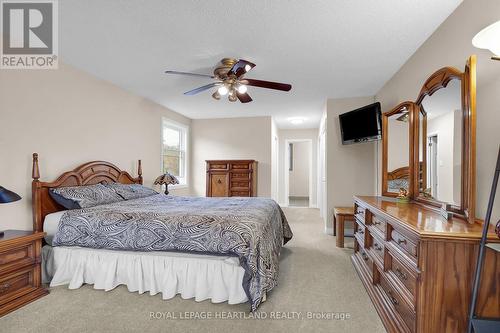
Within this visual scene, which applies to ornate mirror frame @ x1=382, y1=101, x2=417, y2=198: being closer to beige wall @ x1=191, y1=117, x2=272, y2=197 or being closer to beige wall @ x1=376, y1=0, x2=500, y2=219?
beige wall @ x1=376, y1=0, x2=500, y2=219

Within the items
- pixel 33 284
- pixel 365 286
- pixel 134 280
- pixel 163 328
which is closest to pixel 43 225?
pixel 33 284

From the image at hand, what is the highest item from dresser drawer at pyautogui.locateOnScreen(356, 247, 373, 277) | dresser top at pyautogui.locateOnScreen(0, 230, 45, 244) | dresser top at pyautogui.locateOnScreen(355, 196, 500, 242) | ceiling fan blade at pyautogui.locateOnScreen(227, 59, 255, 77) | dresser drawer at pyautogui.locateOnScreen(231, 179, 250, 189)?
ceiling fan blade at pyautogui.locateOnScreen(227, 59, 255, 77)

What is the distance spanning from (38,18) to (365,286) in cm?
385

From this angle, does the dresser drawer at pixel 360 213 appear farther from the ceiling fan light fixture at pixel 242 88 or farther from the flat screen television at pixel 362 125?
the ceiling fan light fixture at pixel 242 88

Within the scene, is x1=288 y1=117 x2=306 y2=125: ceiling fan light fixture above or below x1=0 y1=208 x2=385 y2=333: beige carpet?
above

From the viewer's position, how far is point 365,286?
244 cm

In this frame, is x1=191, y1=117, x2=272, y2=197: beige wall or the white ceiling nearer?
the white ceiling

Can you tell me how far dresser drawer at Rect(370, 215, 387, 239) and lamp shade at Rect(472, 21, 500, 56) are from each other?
1.30 m

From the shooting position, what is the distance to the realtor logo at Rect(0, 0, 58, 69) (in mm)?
2067

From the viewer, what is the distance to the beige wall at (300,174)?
32.2 ft

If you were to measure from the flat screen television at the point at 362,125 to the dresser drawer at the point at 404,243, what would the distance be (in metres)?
2.02

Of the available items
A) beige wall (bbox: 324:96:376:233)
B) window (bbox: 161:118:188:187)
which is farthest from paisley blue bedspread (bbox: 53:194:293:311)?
window (bbox: 161:118:188:187)

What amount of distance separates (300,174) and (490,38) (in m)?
8.73

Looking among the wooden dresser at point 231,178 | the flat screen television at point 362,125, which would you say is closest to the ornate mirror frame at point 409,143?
the flat screen television at point 362,125
